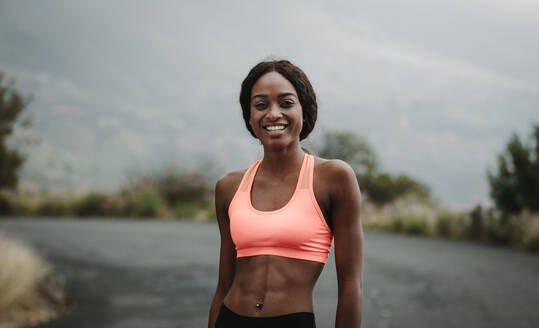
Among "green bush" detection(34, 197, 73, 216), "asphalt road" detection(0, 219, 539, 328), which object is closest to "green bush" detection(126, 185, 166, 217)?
"green bush" detection(34, 197, 73, 216)

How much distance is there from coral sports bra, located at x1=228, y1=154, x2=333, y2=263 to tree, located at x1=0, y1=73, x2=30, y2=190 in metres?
13.6

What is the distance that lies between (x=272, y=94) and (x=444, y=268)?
795 cm

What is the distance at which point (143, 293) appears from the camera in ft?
24.8

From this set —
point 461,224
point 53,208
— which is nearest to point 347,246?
point 461,224

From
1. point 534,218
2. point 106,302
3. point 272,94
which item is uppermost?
point 272,94

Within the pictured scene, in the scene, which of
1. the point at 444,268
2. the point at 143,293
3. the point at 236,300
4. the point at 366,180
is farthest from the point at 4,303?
the point at 366,180

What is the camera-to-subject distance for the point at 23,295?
6559mm

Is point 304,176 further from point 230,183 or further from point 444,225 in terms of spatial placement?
point 444,225

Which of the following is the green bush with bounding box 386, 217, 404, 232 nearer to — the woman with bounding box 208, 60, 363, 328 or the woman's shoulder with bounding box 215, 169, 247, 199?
the woman's shoulder with bounding box 215, 169, 247, 199

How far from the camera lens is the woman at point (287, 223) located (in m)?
1.83

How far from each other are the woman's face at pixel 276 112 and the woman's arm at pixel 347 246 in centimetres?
27

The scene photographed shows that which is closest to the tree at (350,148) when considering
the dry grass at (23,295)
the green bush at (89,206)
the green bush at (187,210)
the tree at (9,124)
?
the green bush at (187,210)

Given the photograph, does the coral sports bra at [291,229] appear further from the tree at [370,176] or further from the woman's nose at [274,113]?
the tree at [370,176]

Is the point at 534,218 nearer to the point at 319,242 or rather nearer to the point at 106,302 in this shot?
the point at 106,302
